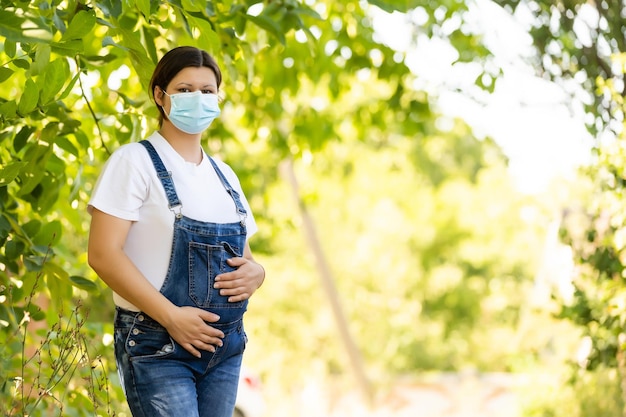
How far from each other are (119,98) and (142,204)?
1548 millimetres

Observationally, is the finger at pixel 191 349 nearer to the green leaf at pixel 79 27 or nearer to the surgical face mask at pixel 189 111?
the surgical face mask at pixel 189 111

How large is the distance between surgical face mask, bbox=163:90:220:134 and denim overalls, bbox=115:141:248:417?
125 mm

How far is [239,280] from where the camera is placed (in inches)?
119

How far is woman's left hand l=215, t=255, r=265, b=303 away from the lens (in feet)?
9.80

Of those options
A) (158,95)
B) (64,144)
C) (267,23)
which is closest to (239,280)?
(158,95)

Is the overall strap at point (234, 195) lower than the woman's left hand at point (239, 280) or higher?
higher

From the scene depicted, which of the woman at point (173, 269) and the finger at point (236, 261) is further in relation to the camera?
the finger at point (236, 261)

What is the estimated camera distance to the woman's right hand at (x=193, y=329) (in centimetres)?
286

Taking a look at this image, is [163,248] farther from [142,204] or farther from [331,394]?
[331,394]

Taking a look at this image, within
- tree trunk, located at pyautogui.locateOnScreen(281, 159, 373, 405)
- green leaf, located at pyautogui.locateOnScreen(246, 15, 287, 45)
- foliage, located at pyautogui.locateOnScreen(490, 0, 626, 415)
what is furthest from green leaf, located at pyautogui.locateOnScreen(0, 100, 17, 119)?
tree trunk, located at pyautogui.locateOnScreen(281, 159, 373, 405)

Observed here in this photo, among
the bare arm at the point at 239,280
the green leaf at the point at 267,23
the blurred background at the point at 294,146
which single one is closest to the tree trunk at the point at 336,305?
the blurred background at the point at 294,146

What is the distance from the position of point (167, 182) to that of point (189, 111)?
0.26 metres

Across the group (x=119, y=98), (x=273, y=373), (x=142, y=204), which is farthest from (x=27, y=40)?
(x=273, y=373)

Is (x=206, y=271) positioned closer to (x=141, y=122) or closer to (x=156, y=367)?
(x=156, y=367)
